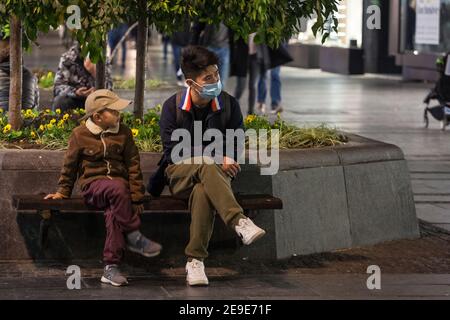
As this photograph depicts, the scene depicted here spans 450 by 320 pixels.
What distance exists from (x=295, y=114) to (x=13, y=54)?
9768 mm

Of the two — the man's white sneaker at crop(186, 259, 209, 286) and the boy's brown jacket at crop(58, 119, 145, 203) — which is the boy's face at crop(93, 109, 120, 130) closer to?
the boy's brown jacket at crop(58, 119, 145, 203)

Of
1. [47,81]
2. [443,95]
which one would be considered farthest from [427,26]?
[47,81]

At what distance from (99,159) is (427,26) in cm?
1968

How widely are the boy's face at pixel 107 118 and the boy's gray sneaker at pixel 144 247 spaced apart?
0.71 m

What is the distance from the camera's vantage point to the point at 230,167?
8.10 m

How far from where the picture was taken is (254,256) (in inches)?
342

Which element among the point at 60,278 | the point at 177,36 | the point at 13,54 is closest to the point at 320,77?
the point at 177,36

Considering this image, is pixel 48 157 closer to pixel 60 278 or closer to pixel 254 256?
pixel 60 278

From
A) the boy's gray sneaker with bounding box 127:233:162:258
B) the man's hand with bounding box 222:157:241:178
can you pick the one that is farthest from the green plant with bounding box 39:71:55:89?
the boy's gray sneaker with bounding box 127:233:162:258

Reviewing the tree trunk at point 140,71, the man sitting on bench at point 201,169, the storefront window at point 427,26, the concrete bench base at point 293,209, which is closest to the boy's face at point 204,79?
the man sitting on bench at point 201,169

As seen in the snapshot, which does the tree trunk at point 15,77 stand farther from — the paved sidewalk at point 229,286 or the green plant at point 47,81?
the green plant at point 47,81

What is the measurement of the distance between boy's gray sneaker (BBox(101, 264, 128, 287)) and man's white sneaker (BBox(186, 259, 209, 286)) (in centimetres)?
39

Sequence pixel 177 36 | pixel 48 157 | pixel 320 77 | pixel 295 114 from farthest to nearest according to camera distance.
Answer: pixel 320 77
pixel 177 36
pixel 295 114
pixel 48 157

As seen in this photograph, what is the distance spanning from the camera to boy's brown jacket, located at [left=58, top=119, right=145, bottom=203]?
7977 millimetres
